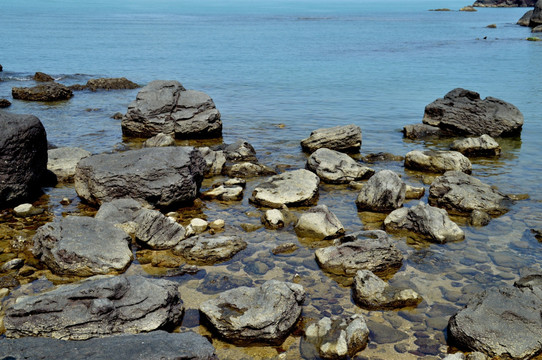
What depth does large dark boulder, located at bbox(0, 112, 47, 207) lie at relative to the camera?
11281 mm

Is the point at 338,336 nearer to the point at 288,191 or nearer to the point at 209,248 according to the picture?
the point at 209,248

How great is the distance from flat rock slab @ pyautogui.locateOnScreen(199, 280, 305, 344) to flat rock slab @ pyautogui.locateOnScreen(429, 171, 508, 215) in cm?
592

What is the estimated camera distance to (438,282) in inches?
342

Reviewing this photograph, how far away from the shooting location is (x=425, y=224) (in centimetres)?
1034

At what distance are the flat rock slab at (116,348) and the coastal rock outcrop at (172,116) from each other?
528 inches

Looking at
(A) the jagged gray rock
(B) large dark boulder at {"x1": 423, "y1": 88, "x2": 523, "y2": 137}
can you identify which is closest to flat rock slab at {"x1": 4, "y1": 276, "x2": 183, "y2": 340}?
(A) the jagged gray rock

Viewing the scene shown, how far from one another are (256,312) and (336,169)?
24.5 ft

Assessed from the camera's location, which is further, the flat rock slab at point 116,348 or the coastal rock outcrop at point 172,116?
the coastal rock outcrop at point 172,116

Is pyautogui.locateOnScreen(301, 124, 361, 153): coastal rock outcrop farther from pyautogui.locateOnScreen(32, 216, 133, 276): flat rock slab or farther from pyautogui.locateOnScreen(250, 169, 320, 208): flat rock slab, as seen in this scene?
pyautogui.locateOnScreen(32, 216, 133, 276): flat rock slab

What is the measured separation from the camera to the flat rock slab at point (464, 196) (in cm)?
1174

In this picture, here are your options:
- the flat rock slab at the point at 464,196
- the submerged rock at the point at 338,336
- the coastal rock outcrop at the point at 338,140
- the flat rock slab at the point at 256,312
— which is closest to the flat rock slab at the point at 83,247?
the flat rock slab at the point at 256,312

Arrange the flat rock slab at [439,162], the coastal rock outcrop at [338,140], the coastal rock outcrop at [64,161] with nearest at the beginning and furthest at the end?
the coastal rock outcrop at [64,161] → the flat rock slab at [439,162] → the coastal rock outcrop at [338,140]

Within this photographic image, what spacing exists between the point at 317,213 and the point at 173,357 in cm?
575

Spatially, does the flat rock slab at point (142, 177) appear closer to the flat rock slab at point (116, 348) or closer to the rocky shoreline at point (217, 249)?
the rocky shoreline at point (217, 249)
